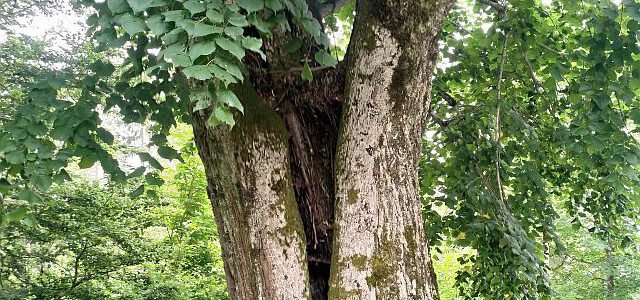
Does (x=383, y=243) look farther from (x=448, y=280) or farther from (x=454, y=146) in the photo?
(x=448, y=280)

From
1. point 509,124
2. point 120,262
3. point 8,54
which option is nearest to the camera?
point 509,124

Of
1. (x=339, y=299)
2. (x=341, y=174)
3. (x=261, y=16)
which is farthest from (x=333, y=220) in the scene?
(x=261, y=16)

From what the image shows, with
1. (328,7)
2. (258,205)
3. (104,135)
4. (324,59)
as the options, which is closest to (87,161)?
(104,135)

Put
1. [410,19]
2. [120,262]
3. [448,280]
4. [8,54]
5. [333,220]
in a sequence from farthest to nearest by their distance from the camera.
Result: [448,280] < [120,262] < [8,54] < [333,220] < [410,19]

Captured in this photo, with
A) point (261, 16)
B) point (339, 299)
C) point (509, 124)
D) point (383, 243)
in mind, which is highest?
point (509, 124)

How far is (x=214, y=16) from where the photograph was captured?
138cm

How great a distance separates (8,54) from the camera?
4.50m

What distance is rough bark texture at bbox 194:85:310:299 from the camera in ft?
6.00

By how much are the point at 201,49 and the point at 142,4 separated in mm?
253

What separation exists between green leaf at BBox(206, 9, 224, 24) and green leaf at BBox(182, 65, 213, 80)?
140 millimetres

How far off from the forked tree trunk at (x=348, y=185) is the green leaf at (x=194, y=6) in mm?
543

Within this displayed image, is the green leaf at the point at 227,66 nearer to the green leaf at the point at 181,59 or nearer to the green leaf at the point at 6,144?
the green leaf at the point at 181,59

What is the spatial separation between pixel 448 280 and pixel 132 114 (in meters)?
6.68

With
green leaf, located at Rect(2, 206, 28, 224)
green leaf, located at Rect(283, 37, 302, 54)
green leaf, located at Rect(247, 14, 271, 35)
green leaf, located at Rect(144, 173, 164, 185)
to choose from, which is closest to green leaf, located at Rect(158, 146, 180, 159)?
green leaf, located at Rect(144, 173, 164, 185)
